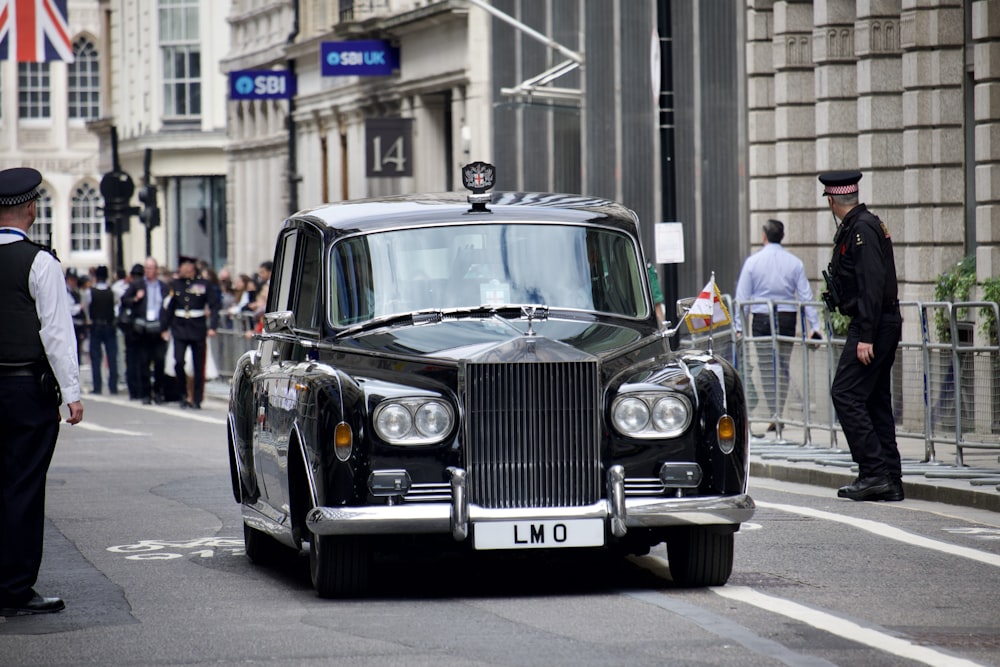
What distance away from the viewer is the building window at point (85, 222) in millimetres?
92062

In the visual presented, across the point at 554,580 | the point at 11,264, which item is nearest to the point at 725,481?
the point at 554,580

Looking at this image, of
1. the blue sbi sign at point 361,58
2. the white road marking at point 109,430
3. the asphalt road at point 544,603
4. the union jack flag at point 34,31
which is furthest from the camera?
the blue sbi sign at point 361,58

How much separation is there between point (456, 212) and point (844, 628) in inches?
129

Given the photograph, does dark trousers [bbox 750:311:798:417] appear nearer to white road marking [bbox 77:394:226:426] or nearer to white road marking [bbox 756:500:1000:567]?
white road marking [bbox 756:500:1000:567]

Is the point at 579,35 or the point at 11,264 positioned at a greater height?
the point at 579,35

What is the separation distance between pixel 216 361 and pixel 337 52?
1006 centimetres

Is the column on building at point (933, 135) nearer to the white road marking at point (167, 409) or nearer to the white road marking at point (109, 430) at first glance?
the white road marking at point (167, 409)

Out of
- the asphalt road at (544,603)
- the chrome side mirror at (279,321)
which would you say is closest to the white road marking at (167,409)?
the asphalt road at (544,603)

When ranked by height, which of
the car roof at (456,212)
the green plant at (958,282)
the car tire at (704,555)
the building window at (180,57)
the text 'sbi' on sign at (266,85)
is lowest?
the car tire at (704,555)

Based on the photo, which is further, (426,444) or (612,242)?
(612,242)

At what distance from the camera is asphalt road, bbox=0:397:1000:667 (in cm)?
823

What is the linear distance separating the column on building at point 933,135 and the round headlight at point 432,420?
48.8 ft

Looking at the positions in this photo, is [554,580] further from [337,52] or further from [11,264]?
[337,52]

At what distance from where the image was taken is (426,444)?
30.9ft
